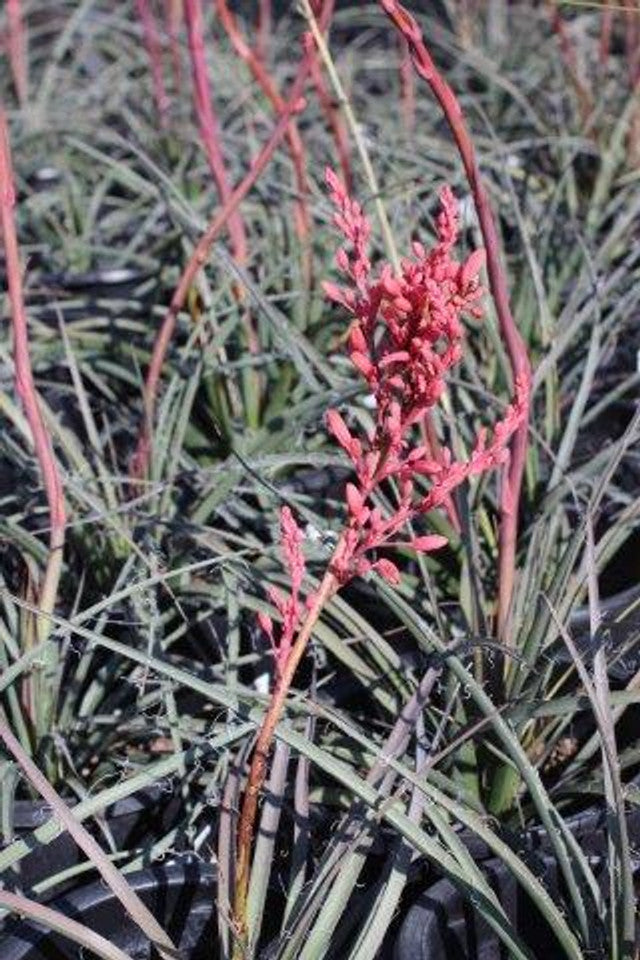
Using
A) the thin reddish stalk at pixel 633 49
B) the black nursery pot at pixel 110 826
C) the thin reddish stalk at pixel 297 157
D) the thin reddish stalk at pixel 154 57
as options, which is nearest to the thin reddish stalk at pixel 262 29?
the thin reddish stalk at pixel 154 57

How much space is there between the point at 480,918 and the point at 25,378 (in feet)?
2.02

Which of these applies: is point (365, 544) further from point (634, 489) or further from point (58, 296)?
point (58, 296)

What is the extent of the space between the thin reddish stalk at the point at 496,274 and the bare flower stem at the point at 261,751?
0.20 metres

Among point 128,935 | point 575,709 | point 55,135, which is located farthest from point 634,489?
point 55,135

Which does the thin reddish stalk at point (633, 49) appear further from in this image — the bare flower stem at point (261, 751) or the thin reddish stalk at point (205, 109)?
the bare flower stem at point (261, 751)

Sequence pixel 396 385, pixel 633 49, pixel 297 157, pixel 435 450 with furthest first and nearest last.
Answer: pixel 633 49 < pixel 297 157 < pixel 435 450 < pixel 396 385

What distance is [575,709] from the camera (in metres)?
1.18

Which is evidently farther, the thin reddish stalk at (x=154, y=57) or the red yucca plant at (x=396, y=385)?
the thin reddish stalk at (x=154, y=57)

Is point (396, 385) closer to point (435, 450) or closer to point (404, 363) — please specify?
point (404, 363)

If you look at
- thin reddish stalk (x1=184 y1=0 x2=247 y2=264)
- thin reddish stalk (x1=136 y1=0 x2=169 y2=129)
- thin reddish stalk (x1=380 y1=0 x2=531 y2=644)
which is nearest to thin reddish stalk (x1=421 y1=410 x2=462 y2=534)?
thin reddish stalk (x1=380 y1=0 x2=531 y2=644)

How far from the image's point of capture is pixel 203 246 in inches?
63.5

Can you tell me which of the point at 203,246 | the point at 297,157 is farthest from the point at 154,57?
the point at 203,246

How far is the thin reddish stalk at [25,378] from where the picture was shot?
1244 millimetres

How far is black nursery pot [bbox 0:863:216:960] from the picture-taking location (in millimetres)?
1149
